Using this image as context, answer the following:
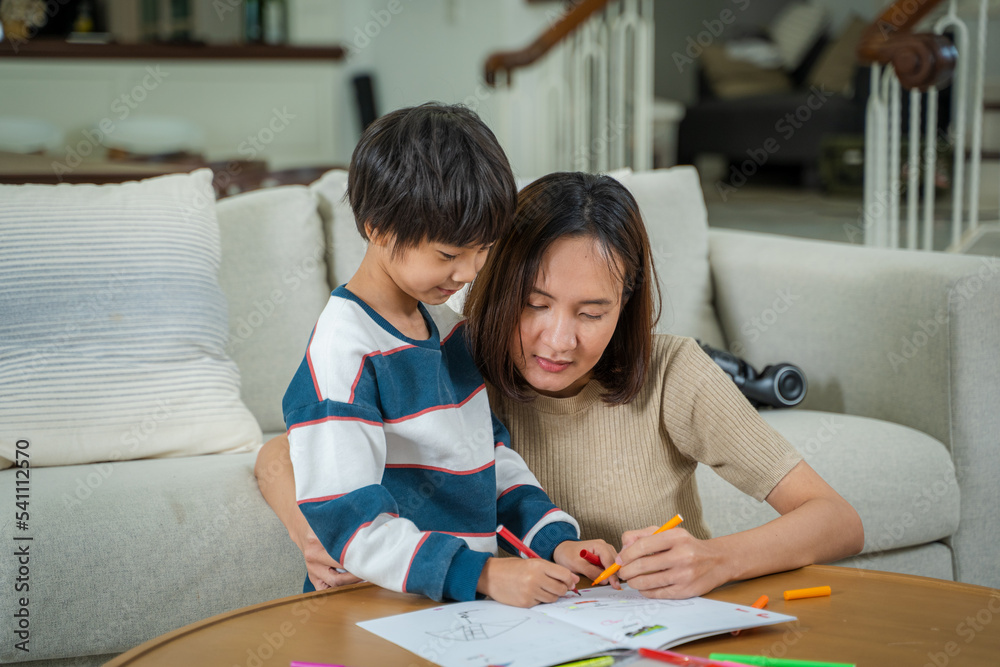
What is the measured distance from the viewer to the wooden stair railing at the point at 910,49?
7.39ft

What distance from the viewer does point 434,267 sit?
0.85 m

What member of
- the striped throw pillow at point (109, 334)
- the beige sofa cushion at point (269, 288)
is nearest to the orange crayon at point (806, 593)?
the striped throw pillow at point (109, 334)

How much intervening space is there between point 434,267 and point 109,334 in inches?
33.0

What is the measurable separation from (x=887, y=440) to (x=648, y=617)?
1054 mm

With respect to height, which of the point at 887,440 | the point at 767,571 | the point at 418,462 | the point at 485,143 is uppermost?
the point at 485,143

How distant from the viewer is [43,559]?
1.19 metres

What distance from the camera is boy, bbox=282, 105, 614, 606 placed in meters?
0.80

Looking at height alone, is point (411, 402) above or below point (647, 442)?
above

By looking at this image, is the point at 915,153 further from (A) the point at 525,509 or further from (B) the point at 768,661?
(B) the point at 768,661

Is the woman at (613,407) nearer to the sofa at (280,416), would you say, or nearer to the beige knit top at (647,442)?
the beige knit top at (647,442)

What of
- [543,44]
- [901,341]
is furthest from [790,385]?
[543,44]

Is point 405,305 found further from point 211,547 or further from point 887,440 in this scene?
point 887,440

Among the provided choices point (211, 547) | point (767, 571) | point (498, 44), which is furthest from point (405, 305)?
point (498, 44)

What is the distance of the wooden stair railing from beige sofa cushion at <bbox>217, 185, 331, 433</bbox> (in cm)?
152
